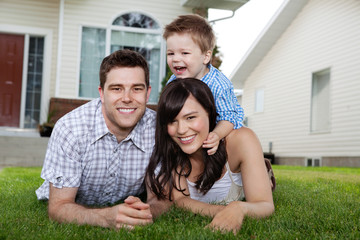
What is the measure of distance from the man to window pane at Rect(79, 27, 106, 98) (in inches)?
290

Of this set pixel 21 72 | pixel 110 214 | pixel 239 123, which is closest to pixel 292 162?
pixel 21 72

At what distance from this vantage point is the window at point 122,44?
10664 millimetres

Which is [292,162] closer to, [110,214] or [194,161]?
[194,161]

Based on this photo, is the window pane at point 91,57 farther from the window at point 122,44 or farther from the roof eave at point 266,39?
the roof eave at point 266,39

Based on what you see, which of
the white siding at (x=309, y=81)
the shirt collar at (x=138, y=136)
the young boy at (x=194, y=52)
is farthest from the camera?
the white siding at (x=309, y=81)

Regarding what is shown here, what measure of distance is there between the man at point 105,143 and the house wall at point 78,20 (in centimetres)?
741

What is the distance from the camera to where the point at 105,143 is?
3199mm

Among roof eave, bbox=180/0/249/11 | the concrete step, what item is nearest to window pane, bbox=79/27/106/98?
the concrete step

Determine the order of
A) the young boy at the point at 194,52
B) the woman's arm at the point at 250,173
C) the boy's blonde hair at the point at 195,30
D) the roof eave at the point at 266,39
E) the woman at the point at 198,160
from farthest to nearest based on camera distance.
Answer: the roof eave at the point at 266,39, the boy's blonde hair at the point at 195,30, the young boy at the point at 194,52, the woman at the point at 198,160, the woman's arm at the point at 250,173

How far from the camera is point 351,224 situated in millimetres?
2645

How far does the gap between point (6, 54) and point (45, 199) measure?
8032 millimetres

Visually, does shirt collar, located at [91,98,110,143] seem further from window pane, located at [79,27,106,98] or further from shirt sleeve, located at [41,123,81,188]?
window pane, located at [79,27,106,98]

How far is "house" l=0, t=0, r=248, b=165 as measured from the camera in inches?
416

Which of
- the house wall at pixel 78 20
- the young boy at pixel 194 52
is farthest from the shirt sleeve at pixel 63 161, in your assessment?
the house wall at pixel 78 20
